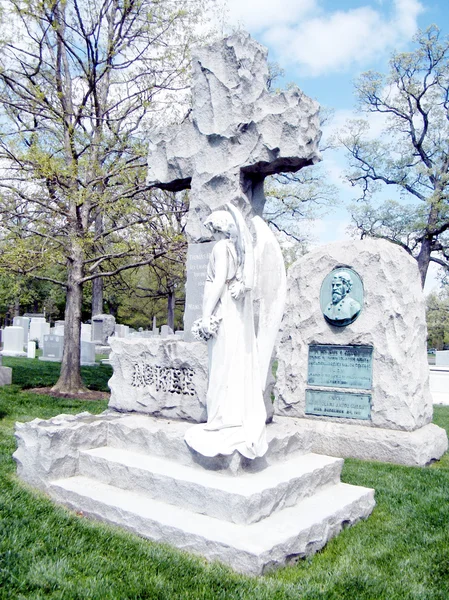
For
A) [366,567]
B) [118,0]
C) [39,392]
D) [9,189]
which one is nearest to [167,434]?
[366,567]

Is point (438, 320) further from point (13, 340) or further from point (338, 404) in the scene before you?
point (338, 404)

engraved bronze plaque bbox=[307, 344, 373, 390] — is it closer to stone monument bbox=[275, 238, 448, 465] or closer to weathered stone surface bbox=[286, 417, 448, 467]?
stone monument bbox=[275, 238, 448, 465]

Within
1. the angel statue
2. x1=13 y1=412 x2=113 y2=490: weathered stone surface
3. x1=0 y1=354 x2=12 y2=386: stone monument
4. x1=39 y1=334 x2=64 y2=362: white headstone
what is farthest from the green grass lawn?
x1=39 y1=334 x2=64 y2=362: white headstone

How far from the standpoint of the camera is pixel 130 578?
3549mm

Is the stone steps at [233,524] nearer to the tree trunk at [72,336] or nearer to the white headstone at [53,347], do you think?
the tree trunk at [72,336]

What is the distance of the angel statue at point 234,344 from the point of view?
4766mm

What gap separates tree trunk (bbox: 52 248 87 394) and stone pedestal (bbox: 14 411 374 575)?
254 inches

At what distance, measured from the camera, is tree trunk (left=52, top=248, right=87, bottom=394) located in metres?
12.5

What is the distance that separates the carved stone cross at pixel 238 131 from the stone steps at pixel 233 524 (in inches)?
116

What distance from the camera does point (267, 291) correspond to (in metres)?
5.16

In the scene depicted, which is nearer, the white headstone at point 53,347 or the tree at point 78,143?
the tree at point 78,143

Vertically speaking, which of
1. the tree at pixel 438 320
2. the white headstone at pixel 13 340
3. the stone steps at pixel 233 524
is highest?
the tree at pixel 438 320

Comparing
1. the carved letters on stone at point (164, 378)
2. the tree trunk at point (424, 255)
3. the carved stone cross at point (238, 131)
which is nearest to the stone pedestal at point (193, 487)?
the carved letters on stone at point (164, 378)

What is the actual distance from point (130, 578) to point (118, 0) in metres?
13.1
